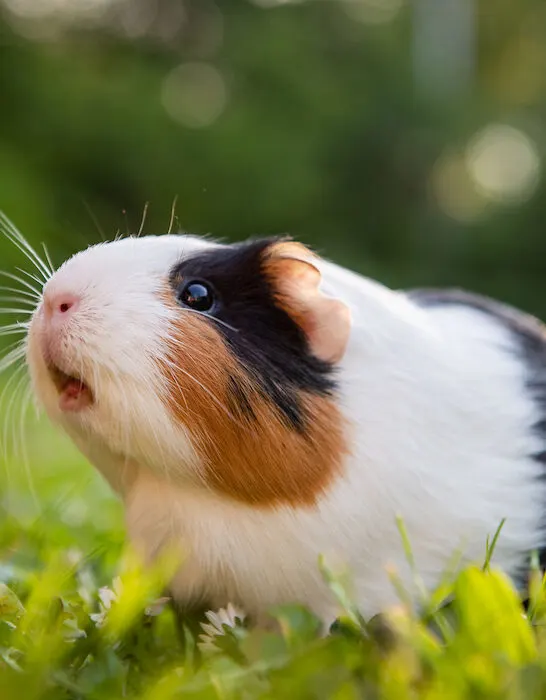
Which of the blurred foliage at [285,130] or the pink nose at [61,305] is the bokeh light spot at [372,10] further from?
the pink nose at [61,305]

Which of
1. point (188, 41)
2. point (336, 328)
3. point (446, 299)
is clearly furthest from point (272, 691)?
point (188, 41)

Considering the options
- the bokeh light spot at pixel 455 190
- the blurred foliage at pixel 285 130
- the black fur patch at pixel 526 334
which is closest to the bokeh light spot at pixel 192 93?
the blurred foliage at pixel 285 130

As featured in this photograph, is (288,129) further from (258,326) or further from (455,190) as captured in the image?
(258,326)

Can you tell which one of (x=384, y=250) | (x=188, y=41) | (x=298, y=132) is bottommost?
(x=384, y=250)

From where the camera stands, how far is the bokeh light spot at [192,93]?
433 inches

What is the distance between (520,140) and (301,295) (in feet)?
38.1

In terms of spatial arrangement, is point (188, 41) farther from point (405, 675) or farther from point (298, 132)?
point (405, 675)

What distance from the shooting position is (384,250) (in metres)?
12.2

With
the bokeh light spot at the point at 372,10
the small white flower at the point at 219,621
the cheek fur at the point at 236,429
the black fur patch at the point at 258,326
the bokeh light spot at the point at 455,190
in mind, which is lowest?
the bokeh light spot at the point at 455,190

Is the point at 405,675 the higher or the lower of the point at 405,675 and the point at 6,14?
→ the lower

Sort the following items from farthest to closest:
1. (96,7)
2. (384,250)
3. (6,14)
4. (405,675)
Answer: (384,250)
(96,7)
(6,14)
(405,675)

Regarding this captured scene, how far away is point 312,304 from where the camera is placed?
1812mm

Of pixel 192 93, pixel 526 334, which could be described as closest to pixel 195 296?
pixel 526 334

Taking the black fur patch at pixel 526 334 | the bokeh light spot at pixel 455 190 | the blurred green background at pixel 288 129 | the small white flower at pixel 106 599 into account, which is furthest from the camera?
the bokeh light spot at pixel 455 190
